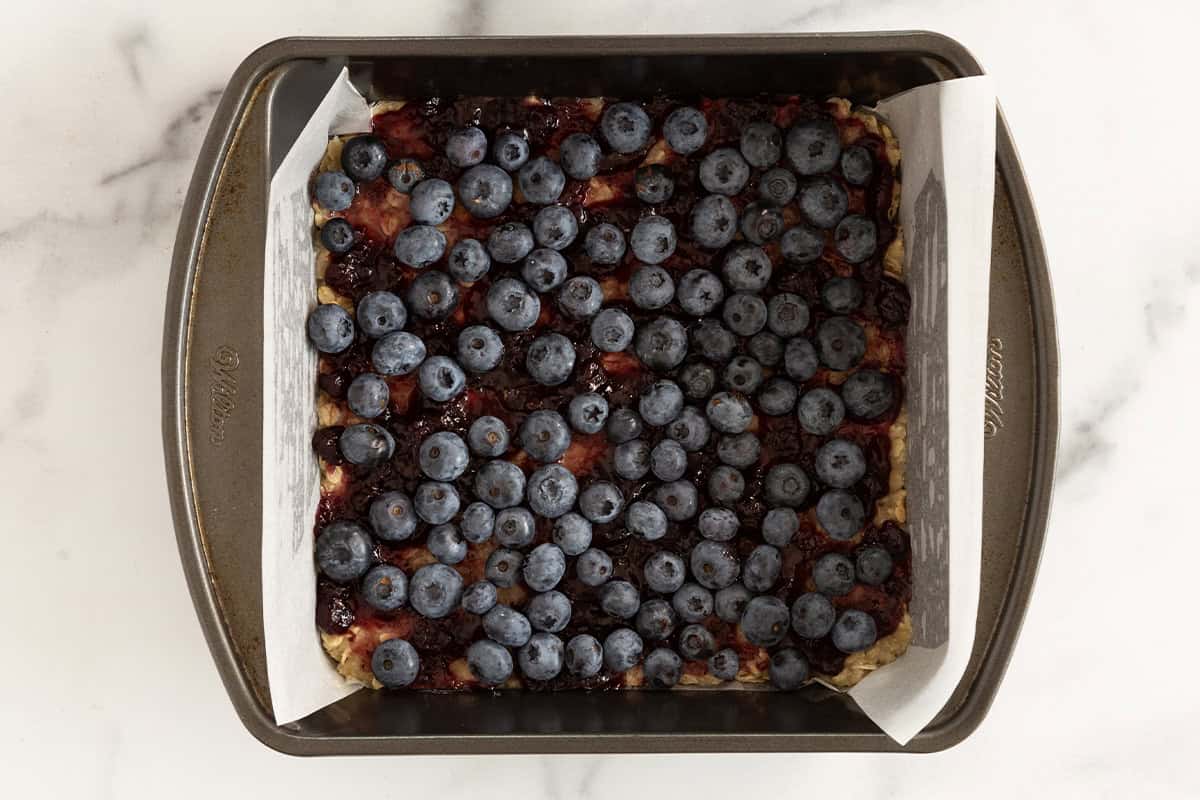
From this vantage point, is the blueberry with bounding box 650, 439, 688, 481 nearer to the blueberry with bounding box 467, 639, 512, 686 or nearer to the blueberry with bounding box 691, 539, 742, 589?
the blueberry with bounding box 691, 539, 742, 589

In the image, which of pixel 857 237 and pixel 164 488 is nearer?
pixel 857 237

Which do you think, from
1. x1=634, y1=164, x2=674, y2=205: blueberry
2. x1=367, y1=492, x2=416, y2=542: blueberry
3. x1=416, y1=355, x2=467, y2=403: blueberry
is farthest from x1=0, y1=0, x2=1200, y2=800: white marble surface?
x1=416, y1=355, x2=467, y2=403: blueberry

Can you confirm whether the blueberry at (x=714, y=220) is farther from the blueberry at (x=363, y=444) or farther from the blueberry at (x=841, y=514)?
the blueberry at (x=363, y=444)

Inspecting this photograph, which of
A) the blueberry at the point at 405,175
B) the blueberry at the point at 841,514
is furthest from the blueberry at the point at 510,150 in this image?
the blueberry at the point at 841,514

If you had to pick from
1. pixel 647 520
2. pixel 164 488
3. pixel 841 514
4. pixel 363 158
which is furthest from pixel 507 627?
pixel 363 158

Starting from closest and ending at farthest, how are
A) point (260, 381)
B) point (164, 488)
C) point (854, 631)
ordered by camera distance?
point (260, 381) < point (854, 631) < point (164, 488)

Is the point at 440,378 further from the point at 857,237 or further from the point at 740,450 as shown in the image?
the point at 857,237
